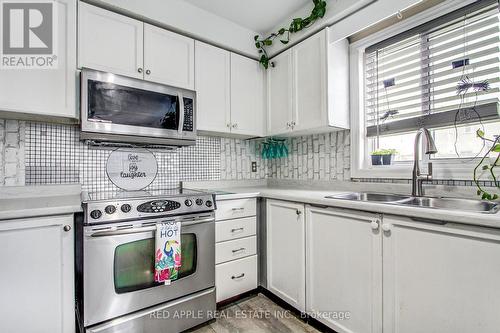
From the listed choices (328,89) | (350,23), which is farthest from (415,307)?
(350,23)

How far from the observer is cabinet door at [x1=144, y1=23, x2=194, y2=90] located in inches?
70.2

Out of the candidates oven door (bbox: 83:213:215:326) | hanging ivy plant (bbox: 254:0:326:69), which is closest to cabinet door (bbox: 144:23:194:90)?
hanging ivy plant (bbox: 254:0:326:69)

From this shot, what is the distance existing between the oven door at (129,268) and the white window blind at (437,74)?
1.69m

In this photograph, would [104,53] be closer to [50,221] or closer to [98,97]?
[98,97]

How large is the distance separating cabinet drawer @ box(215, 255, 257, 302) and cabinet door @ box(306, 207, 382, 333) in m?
0.53

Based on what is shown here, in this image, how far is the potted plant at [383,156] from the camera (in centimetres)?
186

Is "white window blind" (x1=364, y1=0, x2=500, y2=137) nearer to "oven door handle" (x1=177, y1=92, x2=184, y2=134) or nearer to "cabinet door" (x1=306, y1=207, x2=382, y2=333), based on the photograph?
"cabinet door" (x1=306, y1=207, x2=382, y2=333)

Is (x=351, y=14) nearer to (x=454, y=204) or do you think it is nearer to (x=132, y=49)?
(x=454, y=204)

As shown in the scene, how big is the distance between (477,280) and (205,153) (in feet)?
6.67

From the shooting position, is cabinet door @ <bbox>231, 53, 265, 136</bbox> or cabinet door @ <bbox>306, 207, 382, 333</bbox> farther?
cabinet door @ <bbox>231, 53, 265, 136</bbox>

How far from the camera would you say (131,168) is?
1967 millimetres

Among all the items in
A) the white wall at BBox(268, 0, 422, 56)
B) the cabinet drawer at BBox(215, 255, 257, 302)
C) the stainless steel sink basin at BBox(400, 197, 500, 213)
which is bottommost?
the cabinet drawer at BBox(215, 255, 257, 302)

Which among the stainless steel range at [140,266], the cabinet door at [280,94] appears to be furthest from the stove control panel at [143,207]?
the cabinet door at [280,94]

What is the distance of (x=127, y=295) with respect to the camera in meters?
1.40
